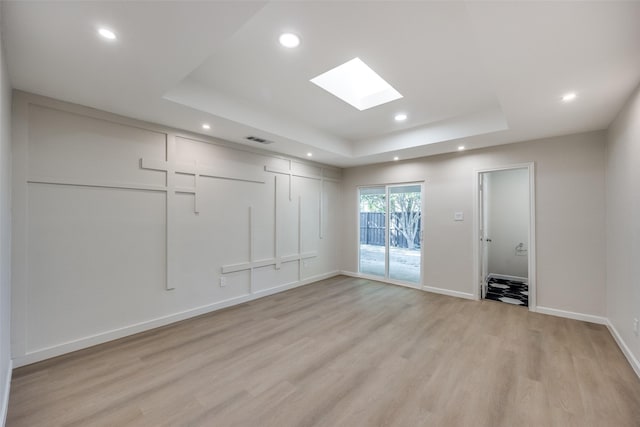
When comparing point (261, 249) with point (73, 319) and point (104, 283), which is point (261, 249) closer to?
point (104, 283)

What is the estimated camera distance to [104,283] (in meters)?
2.77

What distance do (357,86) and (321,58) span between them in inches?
41.2

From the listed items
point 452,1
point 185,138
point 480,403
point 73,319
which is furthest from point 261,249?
point 452,1

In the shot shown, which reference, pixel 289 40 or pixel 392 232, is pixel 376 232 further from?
pixel 289 40

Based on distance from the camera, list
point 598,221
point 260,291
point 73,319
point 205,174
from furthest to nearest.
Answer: point 260,291, point 205,174, point 598,221, point 73,319

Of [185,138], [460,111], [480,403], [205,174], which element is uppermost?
[460,111]

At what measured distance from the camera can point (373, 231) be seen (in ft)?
18.8

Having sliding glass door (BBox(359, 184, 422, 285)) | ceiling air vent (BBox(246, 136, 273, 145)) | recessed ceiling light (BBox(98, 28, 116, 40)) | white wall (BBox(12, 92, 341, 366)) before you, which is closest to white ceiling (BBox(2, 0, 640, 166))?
recessed ceiling light (BBox(98, 28, 116, 40))

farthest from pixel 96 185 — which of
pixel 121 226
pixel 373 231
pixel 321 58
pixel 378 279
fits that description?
pixel 378 279

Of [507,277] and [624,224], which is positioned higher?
[624,224]

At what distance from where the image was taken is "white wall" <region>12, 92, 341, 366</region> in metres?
2.41

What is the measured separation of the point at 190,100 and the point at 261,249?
94.8 inches

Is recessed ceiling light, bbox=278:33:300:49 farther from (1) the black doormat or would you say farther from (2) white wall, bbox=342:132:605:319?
(1) the black doormat

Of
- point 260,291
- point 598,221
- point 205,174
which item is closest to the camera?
point 598,221
